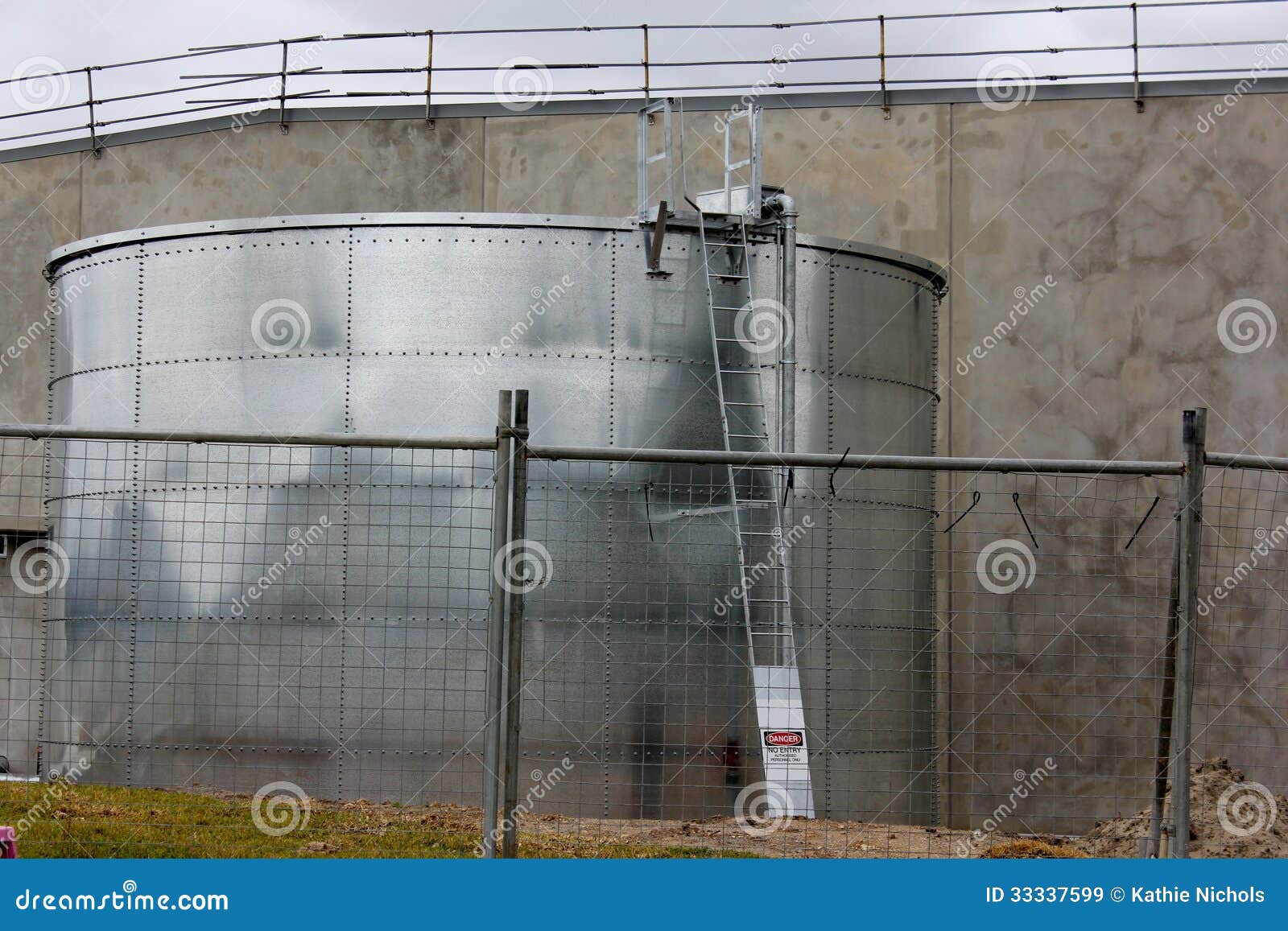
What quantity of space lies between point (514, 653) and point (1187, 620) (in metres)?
3.05

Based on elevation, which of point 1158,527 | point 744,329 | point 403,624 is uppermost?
point 744,329

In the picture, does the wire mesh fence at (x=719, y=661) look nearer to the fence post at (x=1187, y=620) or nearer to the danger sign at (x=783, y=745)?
the danger sign at (x=783, y=745)

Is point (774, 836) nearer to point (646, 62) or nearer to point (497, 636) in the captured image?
point (497, 636)

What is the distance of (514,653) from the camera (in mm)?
6188

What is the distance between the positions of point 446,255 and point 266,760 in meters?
4.28

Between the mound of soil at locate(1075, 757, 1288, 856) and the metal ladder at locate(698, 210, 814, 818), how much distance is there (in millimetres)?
2180

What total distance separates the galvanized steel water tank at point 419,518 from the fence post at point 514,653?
4429mm

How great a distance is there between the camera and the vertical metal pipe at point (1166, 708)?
675 cm

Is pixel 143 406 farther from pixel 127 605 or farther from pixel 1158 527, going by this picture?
pixel 1158 527

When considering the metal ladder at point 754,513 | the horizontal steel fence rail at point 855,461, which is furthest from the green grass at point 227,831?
the metal ladder at point 754,513

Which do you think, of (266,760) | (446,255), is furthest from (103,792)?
(446,255)

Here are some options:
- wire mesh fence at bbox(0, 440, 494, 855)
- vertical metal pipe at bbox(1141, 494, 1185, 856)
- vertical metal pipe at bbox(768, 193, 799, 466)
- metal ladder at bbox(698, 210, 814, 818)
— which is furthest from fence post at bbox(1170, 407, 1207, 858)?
vertical metal pipe at bbox(768, 193, 799, 466)

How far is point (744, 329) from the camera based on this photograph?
12281 mm

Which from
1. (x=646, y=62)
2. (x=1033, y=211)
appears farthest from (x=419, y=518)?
(x=1033, y=211)
